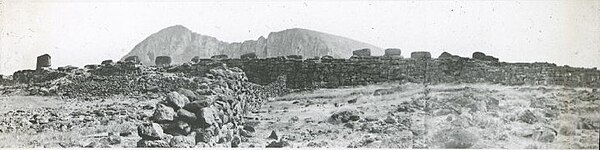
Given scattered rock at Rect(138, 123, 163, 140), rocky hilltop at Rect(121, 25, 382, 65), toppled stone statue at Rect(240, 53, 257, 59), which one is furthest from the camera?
toppled stone statue at Rect(240, 53, 257, 59)

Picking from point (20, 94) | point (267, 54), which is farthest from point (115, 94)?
point (267, 54)

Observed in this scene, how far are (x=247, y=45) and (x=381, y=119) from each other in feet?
6.24

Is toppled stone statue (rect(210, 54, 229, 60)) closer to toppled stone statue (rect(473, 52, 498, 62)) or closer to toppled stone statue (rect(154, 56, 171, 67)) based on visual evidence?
toppled stone statue (rect(154, 56, 171, 67))

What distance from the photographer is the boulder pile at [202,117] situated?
7.16m

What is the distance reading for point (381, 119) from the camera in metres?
7.64

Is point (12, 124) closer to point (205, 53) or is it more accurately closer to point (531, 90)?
point (205, 53)

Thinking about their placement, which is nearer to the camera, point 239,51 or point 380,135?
point 380,135

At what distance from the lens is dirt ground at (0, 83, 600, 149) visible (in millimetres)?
7359

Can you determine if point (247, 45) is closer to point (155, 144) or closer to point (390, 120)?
point (155, 144)

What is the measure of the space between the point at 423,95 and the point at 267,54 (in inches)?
78.3

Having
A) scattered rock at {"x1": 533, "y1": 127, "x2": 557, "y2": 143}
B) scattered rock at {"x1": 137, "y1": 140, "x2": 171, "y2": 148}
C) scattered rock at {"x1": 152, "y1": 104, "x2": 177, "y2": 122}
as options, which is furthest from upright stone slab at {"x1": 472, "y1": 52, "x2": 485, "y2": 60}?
scattered rock at {"x1": 137, "y1": 140, "x2": 171, "y2": 148}

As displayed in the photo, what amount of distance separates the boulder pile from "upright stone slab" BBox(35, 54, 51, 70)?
6.21 feet

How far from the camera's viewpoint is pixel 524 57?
7.71m

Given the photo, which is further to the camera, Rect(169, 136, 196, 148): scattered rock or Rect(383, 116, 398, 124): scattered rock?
Rect(383, 116, 398, 124): scattered rock
